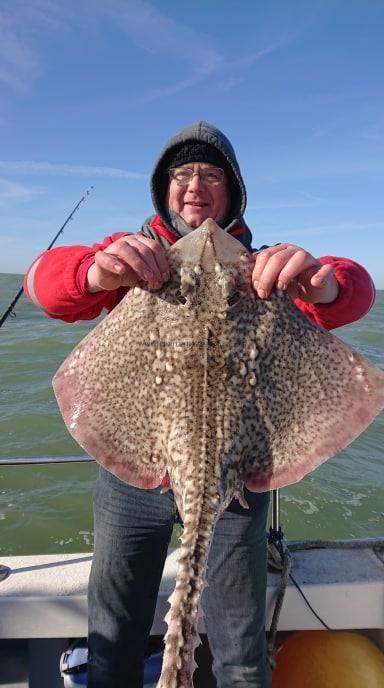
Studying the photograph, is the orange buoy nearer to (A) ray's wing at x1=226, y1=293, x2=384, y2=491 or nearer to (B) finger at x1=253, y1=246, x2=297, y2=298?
(A) ray's wing at x1=226, y1=293, x2=384, y2=491

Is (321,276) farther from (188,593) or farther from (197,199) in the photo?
(188,593)

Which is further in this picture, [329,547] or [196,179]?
[329,547]

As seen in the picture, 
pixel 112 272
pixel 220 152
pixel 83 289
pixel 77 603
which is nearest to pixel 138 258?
pixel 112 272

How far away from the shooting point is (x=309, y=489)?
9.56 meters

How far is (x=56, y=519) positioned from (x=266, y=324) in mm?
7249

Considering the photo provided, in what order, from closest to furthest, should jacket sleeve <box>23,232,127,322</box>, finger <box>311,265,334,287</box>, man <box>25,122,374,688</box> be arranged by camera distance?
1. finger <box>311,265,334,287</box>
2. jacket sleeve <box>23,232,127,322</box>
3. man <box>25,122,374,688</box>

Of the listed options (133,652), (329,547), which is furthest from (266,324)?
(329,547)

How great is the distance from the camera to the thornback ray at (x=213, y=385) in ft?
6.67

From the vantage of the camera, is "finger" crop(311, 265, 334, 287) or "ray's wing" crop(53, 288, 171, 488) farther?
"finger" crop(311, 265, 334, 287)

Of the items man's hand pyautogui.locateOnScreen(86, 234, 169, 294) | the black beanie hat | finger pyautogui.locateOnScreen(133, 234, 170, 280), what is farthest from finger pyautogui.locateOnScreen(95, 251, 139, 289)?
the black beanie hat

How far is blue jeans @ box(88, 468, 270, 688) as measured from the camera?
2.66 metres

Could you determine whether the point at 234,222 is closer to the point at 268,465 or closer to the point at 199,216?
A: the point at 199,216

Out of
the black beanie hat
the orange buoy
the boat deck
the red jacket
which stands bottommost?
the orange buoy

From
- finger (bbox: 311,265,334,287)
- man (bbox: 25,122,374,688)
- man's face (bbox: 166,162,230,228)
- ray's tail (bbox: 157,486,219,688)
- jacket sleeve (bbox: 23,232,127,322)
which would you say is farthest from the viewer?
man's face (bbox: 166,162,230,228)
